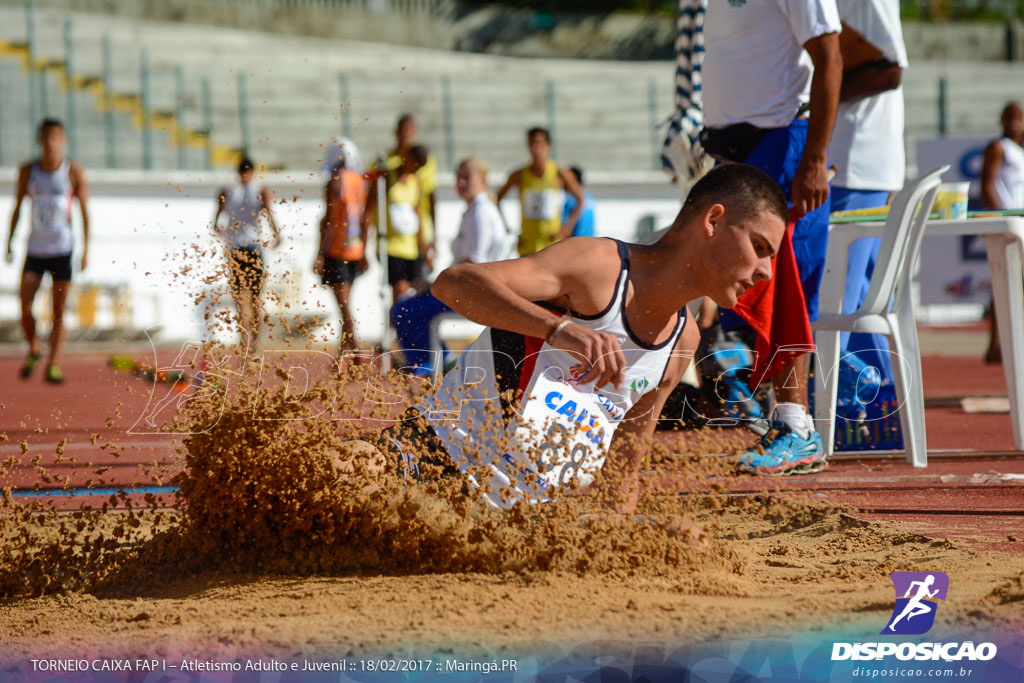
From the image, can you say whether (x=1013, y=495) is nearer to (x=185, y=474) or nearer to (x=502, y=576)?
(x=502, y=576)

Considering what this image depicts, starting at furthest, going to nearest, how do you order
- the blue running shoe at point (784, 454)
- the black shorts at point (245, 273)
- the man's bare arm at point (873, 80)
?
the man's bare arm at point (873, 80), the blue running shoe at point (784, 454), the black shorts at point (245, 273)

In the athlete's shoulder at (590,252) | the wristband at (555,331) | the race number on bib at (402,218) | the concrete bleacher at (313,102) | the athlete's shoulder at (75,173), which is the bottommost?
the wristband at (555,331)

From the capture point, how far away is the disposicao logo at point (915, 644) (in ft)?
7.84

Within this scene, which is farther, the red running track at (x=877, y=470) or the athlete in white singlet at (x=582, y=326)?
the red running track at (x=877, y=470)

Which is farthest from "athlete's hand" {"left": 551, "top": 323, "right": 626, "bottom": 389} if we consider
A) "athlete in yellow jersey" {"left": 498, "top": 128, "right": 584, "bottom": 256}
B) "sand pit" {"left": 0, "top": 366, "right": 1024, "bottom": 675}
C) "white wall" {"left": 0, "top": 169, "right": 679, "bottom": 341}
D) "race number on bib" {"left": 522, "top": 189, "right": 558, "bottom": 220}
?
"white wall" {"left": 0, "top": 169, "right": 679, "bottom": 341}

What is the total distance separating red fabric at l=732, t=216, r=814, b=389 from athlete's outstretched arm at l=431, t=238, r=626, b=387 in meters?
1.51

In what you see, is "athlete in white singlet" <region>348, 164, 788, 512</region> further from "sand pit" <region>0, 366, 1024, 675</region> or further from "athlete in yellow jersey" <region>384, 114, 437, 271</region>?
"athlete in yellow jersey" <region>384, 114, 437, 271</region>

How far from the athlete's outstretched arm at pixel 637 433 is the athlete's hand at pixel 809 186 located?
1401mm

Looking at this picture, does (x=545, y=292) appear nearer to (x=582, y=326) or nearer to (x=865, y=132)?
(x=582, y=326)

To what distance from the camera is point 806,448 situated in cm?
460

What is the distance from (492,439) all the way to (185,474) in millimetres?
964

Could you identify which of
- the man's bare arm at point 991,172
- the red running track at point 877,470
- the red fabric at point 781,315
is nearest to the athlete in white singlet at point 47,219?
the red running track at point 877,470

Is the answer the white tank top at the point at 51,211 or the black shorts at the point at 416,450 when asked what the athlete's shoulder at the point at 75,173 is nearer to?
the white tank top at the point at 51,211

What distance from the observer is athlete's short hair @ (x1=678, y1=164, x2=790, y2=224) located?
3.25 m
